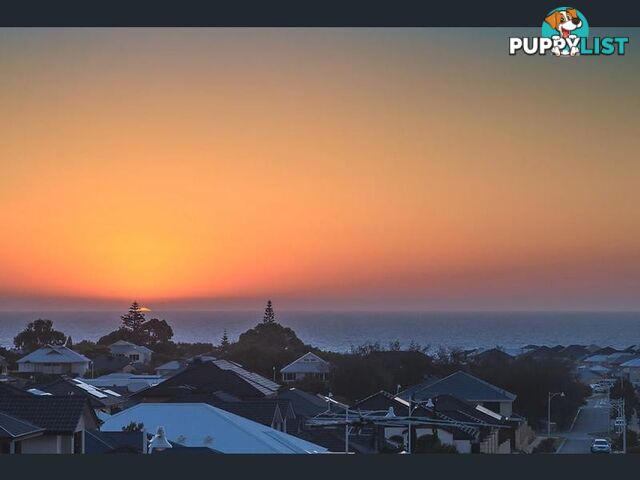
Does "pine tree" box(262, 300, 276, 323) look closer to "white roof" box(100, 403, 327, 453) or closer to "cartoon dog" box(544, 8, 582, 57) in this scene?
"white roof" box(100, 403, 327, 453)

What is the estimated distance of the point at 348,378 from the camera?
169ft

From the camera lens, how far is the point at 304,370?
189ft

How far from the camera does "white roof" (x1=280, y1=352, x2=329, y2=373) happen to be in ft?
188

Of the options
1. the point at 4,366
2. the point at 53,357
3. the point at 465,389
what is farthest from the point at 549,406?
the point at 4,366

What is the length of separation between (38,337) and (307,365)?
1429 inches

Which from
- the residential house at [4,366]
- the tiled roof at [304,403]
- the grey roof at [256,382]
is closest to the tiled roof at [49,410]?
the tiled roof at [304,403]

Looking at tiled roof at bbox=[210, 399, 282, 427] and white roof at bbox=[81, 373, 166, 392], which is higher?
white roof at bbox=[81, 373, 166, 392]

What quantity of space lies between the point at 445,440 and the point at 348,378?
74.4 ft

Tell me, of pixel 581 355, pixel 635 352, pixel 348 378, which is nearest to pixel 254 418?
pixel 348 378

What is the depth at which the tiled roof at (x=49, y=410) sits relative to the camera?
742 inches

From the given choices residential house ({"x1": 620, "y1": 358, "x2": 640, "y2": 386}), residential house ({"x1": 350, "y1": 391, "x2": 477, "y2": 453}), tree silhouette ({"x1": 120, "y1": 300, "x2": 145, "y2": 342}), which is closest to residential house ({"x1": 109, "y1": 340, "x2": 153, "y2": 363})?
tree silhouette ({"x1": 120, "y1": 300, "x2": 145, "y2": 342})

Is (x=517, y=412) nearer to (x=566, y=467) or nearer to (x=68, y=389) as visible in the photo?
(x=68, y=389)

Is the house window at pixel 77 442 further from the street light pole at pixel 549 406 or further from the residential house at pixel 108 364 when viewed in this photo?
the residential house at pixel 108 364

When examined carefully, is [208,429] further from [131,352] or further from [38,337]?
[38,337]
